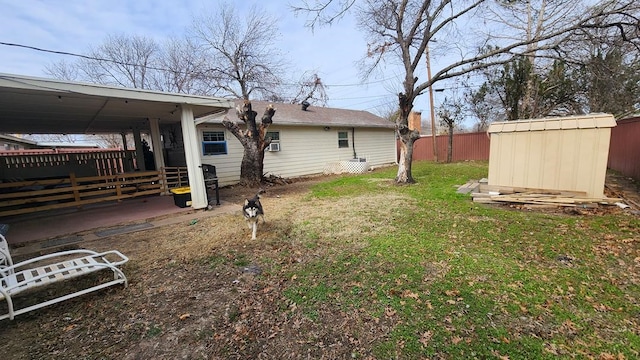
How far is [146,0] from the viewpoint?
938 centimetres

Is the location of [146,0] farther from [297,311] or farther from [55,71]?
[55,71]

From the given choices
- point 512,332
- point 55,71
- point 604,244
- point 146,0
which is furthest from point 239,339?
point 55,71

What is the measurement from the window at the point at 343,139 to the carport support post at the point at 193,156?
9227mm

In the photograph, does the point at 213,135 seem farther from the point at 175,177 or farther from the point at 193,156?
the point at 193,156

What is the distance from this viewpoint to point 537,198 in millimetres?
5719

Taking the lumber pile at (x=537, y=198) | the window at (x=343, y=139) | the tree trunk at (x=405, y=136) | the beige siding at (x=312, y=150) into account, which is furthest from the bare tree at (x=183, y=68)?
the lumber pile at (x=537, y=198)

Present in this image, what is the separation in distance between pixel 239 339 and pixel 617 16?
1084 cm

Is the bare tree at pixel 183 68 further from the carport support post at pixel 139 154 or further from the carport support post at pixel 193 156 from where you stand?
the carport support post at pixel 193 156

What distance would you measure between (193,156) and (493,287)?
595cm

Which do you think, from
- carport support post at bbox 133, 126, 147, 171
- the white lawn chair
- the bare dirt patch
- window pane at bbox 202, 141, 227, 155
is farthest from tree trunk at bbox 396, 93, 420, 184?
carport support post at bbox 133, 126, 147, 171

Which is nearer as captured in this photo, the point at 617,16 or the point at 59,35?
the point at 617,16

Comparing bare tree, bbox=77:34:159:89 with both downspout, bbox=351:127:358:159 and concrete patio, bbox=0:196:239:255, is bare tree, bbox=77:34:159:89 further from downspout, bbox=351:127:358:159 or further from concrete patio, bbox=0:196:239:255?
concrete patio, bbox=0:196:239:255

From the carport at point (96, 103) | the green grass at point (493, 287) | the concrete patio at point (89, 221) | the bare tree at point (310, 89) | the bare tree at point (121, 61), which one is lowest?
the green grass at point (493, 287)

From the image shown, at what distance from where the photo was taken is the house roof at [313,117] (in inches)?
467
